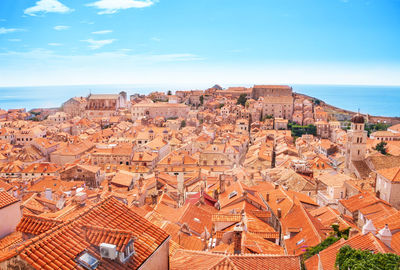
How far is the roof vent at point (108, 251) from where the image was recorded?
552cm

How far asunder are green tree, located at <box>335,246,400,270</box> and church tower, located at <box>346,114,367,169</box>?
96.6 ft

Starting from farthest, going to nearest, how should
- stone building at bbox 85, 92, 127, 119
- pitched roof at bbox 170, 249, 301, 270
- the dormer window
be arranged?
stone building at bbox 85, 92, 127, 119 < pitched roof at bbox 170, 249, 301, 270 < the dormer window

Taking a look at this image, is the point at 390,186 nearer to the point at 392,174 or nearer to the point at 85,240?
the point at 392,174

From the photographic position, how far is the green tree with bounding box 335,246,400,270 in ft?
24.4

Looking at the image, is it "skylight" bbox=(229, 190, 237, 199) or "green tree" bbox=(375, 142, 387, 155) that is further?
"green tree" bbox=(375, 142, 387, 155)

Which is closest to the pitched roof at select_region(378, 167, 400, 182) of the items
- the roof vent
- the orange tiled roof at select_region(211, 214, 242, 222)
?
the orange tiled roof at select_region(211, 214, 242, 222)

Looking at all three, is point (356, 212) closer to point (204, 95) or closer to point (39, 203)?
point (39, 203)

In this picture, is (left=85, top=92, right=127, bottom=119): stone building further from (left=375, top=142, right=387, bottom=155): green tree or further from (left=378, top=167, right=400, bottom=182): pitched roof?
(left=378, top=167, right=400, bottom=182): pitched roof

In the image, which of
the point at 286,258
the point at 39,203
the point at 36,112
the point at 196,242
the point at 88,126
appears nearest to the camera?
the point at 286,258

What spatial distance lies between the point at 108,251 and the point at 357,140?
3494cm

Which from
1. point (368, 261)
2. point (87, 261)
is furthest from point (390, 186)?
point (87, 261)

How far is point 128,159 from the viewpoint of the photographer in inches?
1743

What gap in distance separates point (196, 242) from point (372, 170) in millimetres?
27324

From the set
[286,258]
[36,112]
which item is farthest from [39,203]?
[36,112]
